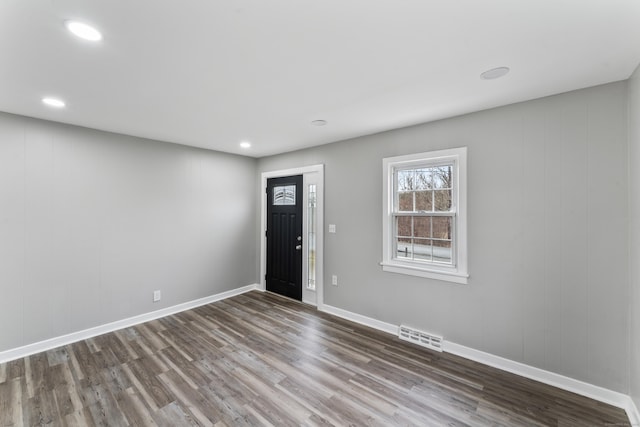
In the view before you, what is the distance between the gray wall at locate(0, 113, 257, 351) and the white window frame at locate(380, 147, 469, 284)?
277 centimetres

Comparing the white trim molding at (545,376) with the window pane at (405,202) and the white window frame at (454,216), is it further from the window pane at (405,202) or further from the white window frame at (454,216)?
the window pane at (405,202)

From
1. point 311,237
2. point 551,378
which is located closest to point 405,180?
point 311,237

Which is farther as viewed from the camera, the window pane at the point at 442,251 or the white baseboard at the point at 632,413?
the window pane at the point at 442,251

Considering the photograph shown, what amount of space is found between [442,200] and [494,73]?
1.36 metres

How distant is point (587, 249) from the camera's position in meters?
2.23

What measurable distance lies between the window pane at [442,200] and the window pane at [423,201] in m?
0.06

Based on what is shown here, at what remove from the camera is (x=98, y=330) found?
335 centimetres

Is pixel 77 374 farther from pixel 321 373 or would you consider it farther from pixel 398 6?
pixel 398 6

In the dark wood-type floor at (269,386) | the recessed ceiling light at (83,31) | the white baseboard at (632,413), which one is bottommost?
the dark wood-type floor at (269,386)

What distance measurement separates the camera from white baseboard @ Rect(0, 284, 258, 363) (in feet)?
9.22

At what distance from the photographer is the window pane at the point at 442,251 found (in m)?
3.00

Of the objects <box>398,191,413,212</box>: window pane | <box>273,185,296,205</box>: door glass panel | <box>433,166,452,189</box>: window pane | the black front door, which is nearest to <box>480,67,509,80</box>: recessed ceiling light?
<box>433,166,452,189</box>: window pane

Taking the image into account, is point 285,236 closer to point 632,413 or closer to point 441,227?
point 441,227

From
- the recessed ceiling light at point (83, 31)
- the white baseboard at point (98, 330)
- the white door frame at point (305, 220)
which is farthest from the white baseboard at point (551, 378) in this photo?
the recessed ceiling light at point (83, 31)
